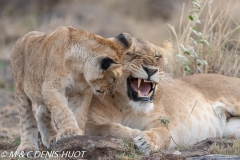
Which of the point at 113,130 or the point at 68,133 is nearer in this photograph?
the point at 68,133

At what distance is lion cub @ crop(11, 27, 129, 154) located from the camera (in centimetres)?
532

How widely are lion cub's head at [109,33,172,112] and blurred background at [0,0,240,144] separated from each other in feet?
6.89

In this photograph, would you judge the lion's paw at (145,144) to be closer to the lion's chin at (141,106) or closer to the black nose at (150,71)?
the lion's chin at (141,106)

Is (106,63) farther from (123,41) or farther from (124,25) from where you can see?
(124,25)

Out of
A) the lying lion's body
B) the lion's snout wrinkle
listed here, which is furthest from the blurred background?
the lion's snout wrinkle

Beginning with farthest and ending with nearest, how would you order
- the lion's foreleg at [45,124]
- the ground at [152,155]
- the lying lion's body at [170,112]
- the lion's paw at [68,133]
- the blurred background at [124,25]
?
1. the blurred background at [124,25]
2. the lion's foreleg at [45,124]
3. the lying lion's body at [170,112]
4. the lion's paw at [68,133]
5. the ground at [152,155]

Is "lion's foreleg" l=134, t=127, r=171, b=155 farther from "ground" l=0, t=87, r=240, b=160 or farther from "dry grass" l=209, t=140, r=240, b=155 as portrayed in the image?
"dry grass" l=209, t=140, r=240, b=155

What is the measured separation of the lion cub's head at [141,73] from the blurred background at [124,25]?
82.7 inches

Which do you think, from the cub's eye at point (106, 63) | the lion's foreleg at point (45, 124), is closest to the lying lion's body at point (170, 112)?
the cub's eye at point (106, 63)

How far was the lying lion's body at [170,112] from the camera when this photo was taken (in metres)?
5.76

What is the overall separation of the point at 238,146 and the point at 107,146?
122cm

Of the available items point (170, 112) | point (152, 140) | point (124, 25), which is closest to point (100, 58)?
point (152, 140)

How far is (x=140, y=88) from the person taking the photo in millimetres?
5805

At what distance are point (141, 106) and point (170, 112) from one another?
0.90m
